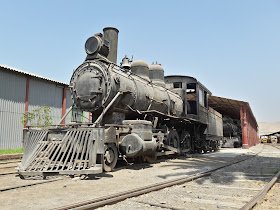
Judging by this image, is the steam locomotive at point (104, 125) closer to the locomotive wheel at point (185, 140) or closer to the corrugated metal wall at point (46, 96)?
the locomotive wheel at point (185, 140)

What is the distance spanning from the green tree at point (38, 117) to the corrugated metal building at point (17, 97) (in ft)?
1.08

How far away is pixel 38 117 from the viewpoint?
1418 centimetres

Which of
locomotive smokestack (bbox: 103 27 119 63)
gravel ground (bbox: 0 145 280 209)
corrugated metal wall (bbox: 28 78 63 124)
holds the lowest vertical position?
gravel ground (bbox: 0 145 280 209)

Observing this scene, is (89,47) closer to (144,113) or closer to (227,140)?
(144,113)

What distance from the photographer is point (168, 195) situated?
404cm

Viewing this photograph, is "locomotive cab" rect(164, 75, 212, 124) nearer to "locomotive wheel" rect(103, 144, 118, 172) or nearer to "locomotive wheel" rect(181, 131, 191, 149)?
"locomotive wheel" rect(181, 131, 191, 149)

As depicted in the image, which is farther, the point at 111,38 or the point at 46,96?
the point at 46,96

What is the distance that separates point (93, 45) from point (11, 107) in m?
8.28

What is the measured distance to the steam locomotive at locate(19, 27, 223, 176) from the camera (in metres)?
5.60

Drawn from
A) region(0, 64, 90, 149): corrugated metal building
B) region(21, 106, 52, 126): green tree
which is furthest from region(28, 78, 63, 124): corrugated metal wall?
region(21, 106, 52, 126): green tree

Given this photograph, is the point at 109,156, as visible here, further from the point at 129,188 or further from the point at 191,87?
the point at 191,87

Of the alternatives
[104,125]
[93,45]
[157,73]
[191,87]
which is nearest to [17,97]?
[157,73]

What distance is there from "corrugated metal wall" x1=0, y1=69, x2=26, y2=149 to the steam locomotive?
7223 mm

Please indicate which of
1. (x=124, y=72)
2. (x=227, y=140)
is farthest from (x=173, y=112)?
(x=227, y=140)
